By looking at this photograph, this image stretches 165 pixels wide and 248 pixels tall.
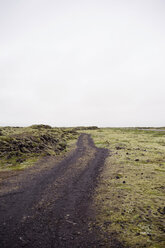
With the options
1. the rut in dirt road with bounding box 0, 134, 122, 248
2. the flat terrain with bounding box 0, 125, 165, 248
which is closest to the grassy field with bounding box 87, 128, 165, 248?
the flat terrain with bounding box 0, 125, 165, 248

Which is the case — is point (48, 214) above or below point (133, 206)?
below

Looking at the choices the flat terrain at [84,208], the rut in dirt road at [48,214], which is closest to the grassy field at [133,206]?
the flat terrain at [84,208]

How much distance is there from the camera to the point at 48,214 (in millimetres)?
7406

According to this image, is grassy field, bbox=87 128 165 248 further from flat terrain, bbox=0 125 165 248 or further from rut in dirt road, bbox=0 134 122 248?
rut in dirt road, bbox=0 134 122 248

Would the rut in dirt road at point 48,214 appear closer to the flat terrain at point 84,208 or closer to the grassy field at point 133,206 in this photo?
the flat terrain at point 84,208

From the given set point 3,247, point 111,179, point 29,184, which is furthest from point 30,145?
point 3,247

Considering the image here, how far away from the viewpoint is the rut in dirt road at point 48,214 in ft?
18.6

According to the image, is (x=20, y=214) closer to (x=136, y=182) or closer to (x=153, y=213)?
(x=153, y=213)

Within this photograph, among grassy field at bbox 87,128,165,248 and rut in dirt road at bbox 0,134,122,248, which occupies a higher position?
grassy field at bbox 87,128,165,248

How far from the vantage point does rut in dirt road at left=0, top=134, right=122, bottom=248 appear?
5.66 meters

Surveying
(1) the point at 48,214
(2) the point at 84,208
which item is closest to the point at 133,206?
(2) the point at 84,208

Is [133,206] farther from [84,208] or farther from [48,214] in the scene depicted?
[48,214]

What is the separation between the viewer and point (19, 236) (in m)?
5.91

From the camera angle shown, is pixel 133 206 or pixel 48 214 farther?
pixel 133 206
